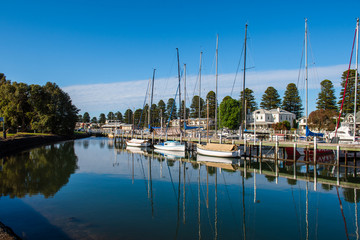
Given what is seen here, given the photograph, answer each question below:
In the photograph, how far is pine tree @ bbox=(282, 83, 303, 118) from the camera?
95.4 meters

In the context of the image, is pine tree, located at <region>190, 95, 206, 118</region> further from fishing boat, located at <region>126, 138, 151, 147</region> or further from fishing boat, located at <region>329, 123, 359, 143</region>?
fishing boat, located at <region>329, 123, 359, 143</region>

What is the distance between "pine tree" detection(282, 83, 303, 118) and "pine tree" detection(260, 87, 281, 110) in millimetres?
3284

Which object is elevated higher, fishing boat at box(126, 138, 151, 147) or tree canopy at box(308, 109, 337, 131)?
tree canopy at box(308, 109, 337, 131)

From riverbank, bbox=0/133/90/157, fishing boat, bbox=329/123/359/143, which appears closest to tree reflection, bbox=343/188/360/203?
fishing boat, bbox=329/123/359/143

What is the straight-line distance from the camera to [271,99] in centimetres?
10100

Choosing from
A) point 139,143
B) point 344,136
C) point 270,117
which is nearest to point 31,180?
point 139,143

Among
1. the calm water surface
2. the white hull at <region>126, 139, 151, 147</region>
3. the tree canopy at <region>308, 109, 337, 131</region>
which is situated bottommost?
the calm water surface

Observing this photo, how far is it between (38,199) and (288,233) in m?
14.8

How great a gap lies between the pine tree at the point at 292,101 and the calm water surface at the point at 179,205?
73879 mm

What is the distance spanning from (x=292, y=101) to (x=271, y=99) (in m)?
7.63

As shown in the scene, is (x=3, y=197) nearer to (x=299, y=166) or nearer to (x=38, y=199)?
(x=38, y=199)

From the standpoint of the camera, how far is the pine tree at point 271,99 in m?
100

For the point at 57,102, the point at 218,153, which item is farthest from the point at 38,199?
the point at 57,102

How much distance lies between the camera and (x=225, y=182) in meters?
22.8
